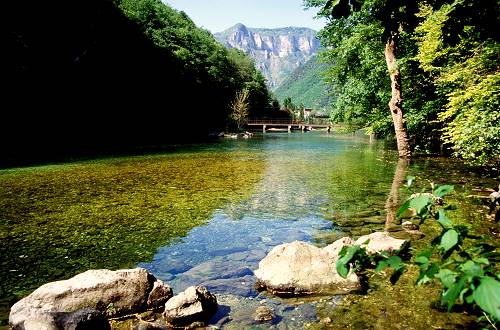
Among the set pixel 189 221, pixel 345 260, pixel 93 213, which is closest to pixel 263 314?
pixel 345 260

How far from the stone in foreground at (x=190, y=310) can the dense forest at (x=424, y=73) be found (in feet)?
12.3

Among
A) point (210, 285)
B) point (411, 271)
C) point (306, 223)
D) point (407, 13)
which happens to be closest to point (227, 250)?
point (210, 285)

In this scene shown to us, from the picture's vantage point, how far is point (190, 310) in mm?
4477

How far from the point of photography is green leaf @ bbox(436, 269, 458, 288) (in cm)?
164

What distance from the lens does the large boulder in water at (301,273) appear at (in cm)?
527

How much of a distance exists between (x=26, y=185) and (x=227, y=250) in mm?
10584

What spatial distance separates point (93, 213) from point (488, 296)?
9858mm

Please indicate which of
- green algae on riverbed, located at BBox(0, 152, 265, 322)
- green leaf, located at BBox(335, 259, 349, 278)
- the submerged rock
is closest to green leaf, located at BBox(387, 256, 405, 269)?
green leaf, located at BBox(335, 259, 349, 278)

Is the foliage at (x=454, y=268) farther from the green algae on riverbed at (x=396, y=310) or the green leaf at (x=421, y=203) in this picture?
the green algae on riverbed at (x=396, y=310)

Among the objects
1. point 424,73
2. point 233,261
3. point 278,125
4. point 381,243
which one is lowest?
point 233,261

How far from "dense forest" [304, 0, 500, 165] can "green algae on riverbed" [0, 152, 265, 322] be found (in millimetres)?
6061

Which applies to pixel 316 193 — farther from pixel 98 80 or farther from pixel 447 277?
pixel 98 80

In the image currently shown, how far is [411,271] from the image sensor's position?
5.75 metres

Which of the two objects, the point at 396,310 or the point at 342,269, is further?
the point at 396,310
